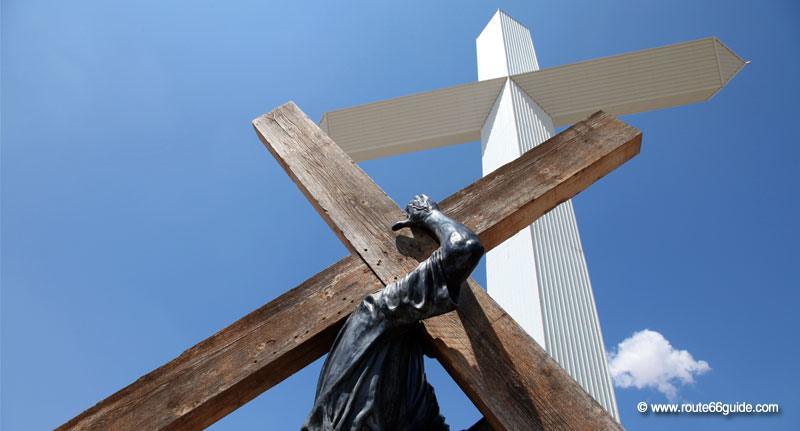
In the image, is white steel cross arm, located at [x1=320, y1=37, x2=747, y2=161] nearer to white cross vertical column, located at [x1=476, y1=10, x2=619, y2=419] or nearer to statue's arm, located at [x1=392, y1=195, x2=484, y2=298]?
white cross vertical column, located at [x1=476, y1=10, x2=619, y2=419]

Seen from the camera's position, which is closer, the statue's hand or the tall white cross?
the statue's hand

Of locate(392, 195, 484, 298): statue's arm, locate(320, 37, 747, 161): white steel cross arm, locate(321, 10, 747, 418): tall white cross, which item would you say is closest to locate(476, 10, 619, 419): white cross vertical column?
locate(321, 10, 747, 418): tall white cross

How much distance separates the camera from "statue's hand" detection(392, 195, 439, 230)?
5.12 feet

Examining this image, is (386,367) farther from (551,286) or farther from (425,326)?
(551,286)

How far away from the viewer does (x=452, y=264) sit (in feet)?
4.28

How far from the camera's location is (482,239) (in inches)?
63.6

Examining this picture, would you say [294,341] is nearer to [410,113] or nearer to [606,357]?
[606,357]

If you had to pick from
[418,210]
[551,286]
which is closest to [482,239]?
[418,210]

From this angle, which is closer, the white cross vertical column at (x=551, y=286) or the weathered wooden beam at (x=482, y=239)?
the weathered wooden beam at (x=482, y=239)

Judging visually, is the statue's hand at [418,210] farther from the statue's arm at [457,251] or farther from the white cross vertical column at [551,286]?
the white cross vertical column at [551,286]

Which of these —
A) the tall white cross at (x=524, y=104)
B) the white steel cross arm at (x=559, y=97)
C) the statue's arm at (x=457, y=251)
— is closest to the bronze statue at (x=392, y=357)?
the statue's arm at (x=457, y=251)

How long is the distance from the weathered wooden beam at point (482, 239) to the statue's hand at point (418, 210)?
44 mm

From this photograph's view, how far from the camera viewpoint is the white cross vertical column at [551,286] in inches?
122

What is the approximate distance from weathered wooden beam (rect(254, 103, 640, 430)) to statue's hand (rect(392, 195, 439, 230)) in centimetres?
4
